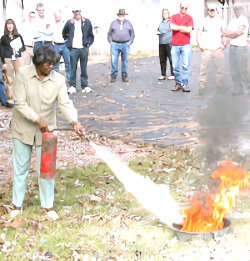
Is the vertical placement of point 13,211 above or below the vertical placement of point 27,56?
below

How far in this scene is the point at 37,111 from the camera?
6.05 m

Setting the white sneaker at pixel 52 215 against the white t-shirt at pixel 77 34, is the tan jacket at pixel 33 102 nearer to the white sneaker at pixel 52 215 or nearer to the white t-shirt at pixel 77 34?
the white sneaker at pixel 52 215

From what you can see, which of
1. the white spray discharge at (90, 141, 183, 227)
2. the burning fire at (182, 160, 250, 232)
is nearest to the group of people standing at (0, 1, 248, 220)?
the white spray discharge at (90, 141, 183, 227)

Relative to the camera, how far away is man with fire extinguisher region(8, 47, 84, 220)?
5910mm

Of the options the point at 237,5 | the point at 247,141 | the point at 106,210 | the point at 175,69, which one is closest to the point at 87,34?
the point at 175,69

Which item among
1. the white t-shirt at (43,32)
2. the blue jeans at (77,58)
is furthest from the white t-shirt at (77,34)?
the white t-shirt at (43,32)

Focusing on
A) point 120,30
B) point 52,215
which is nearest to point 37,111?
point 52,215

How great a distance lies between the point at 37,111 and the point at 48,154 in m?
0.42

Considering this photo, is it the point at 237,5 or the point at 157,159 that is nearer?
the point at 157,159

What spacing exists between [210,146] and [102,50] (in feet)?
46.7

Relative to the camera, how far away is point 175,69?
46.1ft

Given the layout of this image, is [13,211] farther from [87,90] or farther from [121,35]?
[121,35]

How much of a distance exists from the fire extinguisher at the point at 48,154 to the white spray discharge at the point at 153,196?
37cm

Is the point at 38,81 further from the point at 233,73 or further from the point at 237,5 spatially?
the point at 237,5
